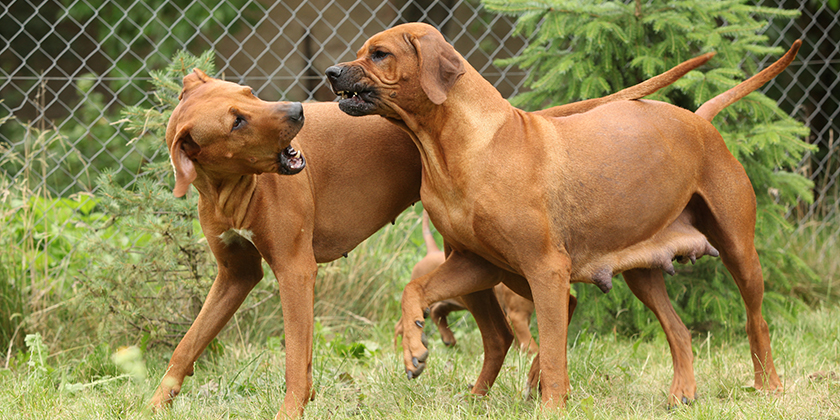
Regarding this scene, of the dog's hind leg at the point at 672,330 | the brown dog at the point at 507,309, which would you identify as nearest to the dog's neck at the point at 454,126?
the dog's hind leg at the point at 672,330

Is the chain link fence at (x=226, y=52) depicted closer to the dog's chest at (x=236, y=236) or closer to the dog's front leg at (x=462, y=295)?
the dog's front leg at (x=462, y=295)

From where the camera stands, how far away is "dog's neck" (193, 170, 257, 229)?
2855 millimetres

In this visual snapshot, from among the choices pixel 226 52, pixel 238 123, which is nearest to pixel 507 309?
pixel 238 123

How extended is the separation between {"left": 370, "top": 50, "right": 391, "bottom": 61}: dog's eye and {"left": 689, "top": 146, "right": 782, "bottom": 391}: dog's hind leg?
1.61m

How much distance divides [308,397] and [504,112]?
1374 millimetres

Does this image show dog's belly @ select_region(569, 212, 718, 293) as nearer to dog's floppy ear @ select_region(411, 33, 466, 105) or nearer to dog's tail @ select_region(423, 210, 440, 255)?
dog's floppy ear @ select_region(411, 33, 466, 105)

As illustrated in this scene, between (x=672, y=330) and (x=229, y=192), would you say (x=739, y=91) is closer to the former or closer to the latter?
(x=672, y=330)

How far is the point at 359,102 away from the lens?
282 cm

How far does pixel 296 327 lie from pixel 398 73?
1.05 metres

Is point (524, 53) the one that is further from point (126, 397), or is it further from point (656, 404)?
point (126, 397)

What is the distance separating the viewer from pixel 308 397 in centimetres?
296

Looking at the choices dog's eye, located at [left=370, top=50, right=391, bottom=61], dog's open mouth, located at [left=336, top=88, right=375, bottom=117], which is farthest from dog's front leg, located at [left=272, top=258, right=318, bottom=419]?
dog's eye, located at [left=370, top=50, right=391, bottom=61]

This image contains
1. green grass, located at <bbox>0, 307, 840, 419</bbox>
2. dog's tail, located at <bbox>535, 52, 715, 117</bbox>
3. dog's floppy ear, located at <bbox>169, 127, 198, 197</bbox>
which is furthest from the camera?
dog's tail, located at <bbox>535, 52, 715, 117</bbox>

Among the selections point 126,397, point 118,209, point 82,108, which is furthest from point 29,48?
point 126,397
